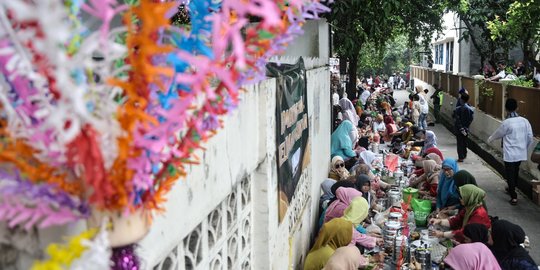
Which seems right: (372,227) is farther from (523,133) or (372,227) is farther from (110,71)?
(110,71)

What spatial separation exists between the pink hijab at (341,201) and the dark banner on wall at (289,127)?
107 centimetres

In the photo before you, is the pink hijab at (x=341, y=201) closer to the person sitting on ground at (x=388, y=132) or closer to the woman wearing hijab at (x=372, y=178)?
the woman wearing hijab at (x=372, y=178)

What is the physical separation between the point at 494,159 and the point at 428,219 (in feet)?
22.4

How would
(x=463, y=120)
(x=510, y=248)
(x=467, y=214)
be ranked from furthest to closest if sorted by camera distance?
(x=463, y=120) → (x=467, y=214) → (x=510, y=248)

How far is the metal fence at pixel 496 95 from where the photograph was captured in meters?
11.2

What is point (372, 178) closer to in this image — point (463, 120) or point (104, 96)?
point (463, 120)

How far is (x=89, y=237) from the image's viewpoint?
113 centimetres

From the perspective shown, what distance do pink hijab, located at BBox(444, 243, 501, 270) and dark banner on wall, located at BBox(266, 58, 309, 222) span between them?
1.59m

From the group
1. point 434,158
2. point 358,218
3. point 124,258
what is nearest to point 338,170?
point 434,158

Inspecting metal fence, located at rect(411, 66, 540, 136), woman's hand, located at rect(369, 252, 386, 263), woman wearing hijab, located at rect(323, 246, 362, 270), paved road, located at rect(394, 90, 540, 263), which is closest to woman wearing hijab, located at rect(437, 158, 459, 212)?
paved road, located at rect(394, 90, 540, 263)

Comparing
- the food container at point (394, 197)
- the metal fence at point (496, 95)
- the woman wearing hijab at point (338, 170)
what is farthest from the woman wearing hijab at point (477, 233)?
the metal fence at point (496, 95)

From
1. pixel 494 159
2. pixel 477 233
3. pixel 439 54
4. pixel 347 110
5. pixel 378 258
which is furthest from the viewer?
pixel 439 54

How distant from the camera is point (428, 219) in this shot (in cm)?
665

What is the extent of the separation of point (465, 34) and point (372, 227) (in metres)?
18.9
